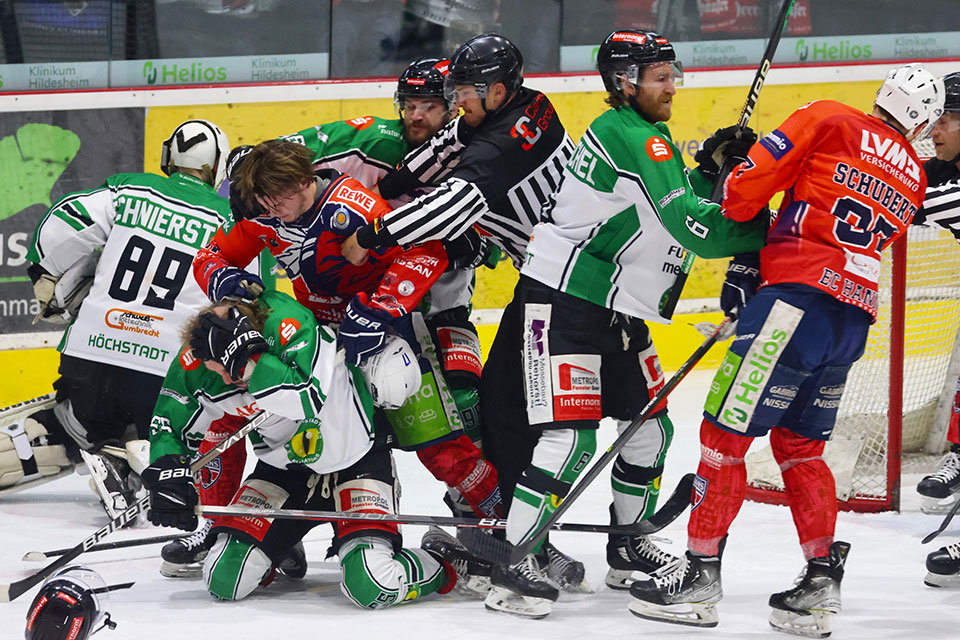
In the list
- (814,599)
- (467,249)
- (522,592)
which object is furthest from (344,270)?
(814,599)

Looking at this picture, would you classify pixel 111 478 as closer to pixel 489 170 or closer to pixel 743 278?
pixel 489 170

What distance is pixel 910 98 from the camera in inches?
121

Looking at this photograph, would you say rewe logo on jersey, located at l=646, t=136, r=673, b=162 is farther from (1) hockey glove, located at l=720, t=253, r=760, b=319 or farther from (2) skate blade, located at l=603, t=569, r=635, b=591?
(2) skate blade, located at l=603, t=569, r=635, b=591

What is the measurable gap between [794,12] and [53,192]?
3.67 m

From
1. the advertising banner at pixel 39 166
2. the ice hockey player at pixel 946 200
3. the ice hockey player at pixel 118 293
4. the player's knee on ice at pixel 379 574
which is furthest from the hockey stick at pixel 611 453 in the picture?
the advertising banner at pixel 39 166

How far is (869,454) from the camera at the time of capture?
4547 mm

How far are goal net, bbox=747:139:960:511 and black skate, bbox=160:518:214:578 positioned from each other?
6.44 feet

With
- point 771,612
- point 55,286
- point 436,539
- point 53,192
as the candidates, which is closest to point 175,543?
point 436,539

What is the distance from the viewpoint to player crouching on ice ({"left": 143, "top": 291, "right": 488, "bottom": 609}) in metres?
3.20

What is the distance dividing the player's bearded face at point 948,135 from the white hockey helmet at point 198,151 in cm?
231

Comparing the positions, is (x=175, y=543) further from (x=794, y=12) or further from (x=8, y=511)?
(x=794, y=12)

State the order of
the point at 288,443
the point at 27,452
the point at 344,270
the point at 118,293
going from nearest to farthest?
the point at 288,443
the point at 344,270
the point at 118,293
the point at 27,452

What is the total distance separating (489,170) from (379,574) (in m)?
1.05

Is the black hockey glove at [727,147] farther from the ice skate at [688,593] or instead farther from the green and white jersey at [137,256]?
the green and white jersey at [137,256]
